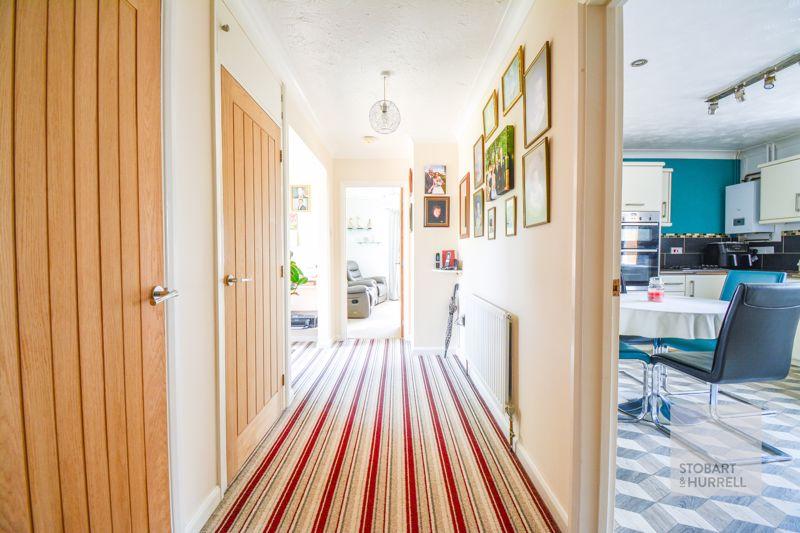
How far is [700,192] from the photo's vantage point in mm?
4711

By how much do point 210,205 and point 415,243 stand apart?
8.67 feet

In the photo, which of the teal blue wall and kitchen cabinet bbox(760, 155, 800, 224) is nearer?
kitchen cabinet bbox(760, 155, 800, 224)

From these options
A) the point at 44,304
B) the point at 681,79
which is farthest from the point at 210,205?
the point at 681,79

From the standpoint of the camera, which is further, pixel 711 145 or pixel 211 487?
pixel 711 145

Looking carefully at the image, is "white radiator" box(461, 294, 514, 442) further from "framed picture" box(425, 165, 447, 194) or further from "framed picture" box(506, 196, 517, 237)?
"framed picture" box(425, 165, 447, 194)

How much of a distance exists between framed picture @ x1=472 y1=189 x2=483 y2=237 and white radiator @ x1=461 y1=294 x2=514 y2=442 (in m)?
0.60

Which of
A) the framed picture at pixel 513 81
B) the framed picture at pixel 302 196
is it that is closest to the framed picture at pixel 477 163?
the framed picture at pixel 513 81

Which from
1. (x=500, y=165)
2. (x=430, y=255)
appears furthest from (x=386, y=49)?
(x=430, y=255)

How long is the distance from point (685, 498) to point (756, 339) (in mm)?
1021

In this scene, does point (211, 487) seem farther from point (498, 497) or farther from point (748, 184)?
point (748, 184)

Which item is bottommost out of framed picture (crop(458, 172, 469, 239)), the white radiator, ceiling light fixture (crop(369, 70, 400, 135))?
the white radiator

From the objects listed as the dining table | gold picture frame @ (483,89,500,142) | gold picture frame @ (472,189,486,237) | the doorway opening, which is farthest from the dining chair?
the doorway opening

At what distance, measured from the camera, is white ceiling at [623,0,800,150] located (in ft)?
6.56

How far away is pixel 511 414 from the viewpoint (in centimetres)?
199
